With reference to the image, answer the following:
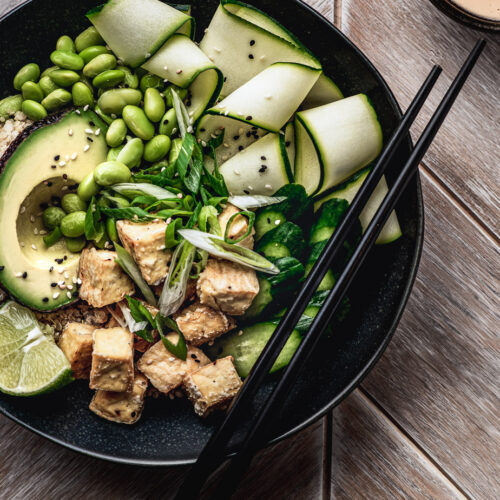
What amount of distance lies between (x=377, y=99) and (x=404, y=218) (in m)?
0.38

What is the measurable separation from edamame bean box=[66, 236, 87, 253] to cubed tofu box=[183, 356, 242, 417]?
1.76ft

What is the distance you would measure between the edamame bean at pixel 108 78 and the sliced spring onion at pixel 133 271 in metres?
0.51

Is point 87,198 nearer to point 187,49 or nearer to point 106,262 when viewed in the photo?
point 106,262

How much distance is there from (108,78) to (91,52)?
11 cm

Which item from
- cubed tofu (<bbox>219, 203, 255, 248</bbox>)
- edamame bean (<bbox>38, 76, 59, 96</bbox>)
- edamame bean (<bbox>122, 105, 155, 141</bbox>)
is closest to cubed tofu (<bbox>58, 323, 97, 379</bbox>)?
cubed tofu (<bbox>219, 203, 255, 248</bbox>)

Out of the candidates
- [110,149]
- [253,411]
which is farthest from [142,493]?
[110,149]

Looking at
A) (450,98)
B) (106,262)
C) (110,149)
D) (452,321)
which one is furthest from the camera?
(452,321)

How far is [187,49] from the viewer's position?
1588 millimetres

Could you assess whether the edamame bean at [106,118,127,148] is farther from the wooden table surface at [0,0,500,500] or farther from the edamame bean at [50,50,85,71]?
the wooden table surface at [0,0,500,500]

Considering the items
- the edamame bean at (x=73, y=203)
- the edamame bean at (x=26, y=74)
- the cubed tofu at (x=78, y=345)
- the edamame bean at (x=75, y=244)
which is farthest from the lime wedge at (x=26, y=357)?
the edamame bean at (x=26, y=74)

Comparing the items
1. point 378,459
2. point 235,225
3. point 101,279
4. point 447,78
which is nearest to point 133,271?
point 101,279

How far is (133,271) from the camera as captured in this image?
157 centimetres

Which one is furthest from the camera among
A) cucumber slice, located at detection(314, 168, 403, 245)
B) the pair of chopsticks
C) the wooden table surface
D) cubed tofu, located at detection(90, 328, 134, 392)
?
the wooden table surface

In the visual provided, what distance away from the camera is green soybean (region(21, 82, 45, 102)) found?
1.58 m
